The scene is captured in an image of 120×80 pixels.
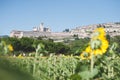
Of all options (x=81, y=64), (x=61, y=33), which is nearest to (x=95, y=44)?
(x=81, y=64)

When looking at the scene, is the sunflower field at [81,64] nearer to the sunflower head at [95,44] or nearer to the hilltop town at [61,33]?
the sunflower head at [95,44]

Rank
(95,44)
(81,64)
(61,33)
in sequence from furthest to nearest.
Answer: (61,33) < (81,64) < (95,44)

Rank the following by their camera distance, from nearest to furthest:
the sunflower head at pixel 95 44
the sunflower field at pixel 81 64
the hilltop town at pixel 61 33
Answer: the sunflower field at pixel 81 64
the sunflower head at pixel 95 44
the hilltop town at pixel 61 33

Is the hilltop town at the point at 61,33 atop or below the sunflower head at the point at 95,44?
below

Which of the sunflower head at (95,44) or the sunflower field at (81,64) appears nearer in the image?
the sunflower field at (81,64)

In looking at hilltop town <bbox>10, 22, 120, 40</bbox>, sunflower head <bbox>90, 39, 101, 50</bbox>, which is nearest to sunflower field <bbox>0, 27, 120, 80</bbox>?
sunflower head <bbox>90, 39, 101, 50</bbox>

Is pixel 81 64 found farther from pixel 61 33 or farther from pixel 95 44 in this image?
pixel 61 33

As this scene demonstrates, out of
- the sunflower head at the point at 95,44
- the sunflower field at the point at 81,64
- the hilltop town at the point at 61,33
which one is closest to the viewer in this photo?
the sunflower field at the point at 81,64

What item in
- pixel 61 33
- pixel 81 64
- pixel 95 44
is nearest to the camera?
pixel 95 44

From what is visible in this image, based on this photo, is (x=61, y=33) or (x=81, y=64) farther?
(x=61, y=33)

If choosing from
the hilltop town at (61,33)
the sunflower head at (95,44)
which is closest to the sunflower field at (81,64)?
the sunflower head at (95,44)

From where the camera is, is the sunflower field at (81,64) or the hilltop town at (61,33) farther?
the hilltop town at (61,33)

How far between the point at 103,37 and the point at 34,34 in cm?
13279

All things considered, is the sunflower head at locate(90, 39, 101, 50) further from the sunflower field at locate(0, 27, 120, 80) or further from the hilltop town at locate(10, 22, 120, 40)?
the hilltop town at locate(10, 22, 120, 40)
